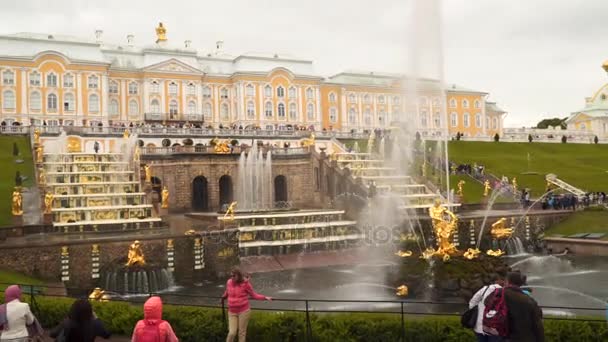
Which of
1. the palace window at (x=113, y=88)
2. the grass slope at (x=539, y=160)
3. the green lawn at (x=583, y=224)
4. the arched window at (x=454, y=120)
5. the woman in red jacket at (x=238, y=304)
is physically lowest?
the green lawn at (x=583, y=224)

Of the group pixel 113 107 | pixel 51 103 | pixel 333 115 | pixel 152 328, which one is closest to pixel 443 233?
pixel 152 328

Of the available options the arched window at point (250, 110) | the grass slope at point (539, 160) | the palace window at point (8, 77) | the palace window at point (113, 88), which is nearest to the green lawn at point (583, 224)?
the grass slope at point (539, 160)

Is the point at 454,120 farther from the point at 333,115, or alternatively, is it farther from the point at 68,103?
the point at 68,103

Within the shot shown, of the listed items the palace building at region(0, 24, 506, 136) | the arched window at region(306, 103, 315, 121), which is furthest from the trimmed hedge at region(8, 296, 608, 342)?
the arched window at region(306, 103, 315, 121)

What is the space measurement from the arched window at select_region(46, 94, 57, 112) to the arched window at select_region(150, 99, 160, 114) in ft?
38.7

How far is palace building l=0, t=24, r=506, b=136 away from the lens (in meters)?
68.8

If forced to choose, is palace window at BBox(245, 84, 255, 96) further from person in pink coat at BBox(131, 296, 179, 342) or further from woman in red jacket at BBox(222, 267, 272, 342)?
person in pink coat at BBox(131, 296, 179, 342)

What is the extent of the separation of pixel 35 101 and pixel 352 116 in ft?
152

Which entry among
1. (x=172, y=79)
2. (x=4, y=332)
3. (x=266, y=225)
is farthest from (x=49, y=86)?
(x=4, y=332)

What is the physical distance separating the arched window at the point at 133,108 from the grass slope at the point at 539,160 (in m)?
41.2

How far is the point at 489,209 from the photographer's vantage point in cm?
3712

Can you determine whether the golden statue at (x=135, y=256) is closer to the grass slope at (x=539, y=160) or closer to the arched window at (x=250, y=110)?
the grass slope at (x=539, y=160)

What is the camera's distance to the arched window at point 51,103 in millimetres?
69562

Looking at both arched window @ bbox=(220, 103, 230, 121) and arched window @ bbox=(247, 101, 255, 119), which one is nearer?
arched window @ bbox=(247, 101, 255, 119)
